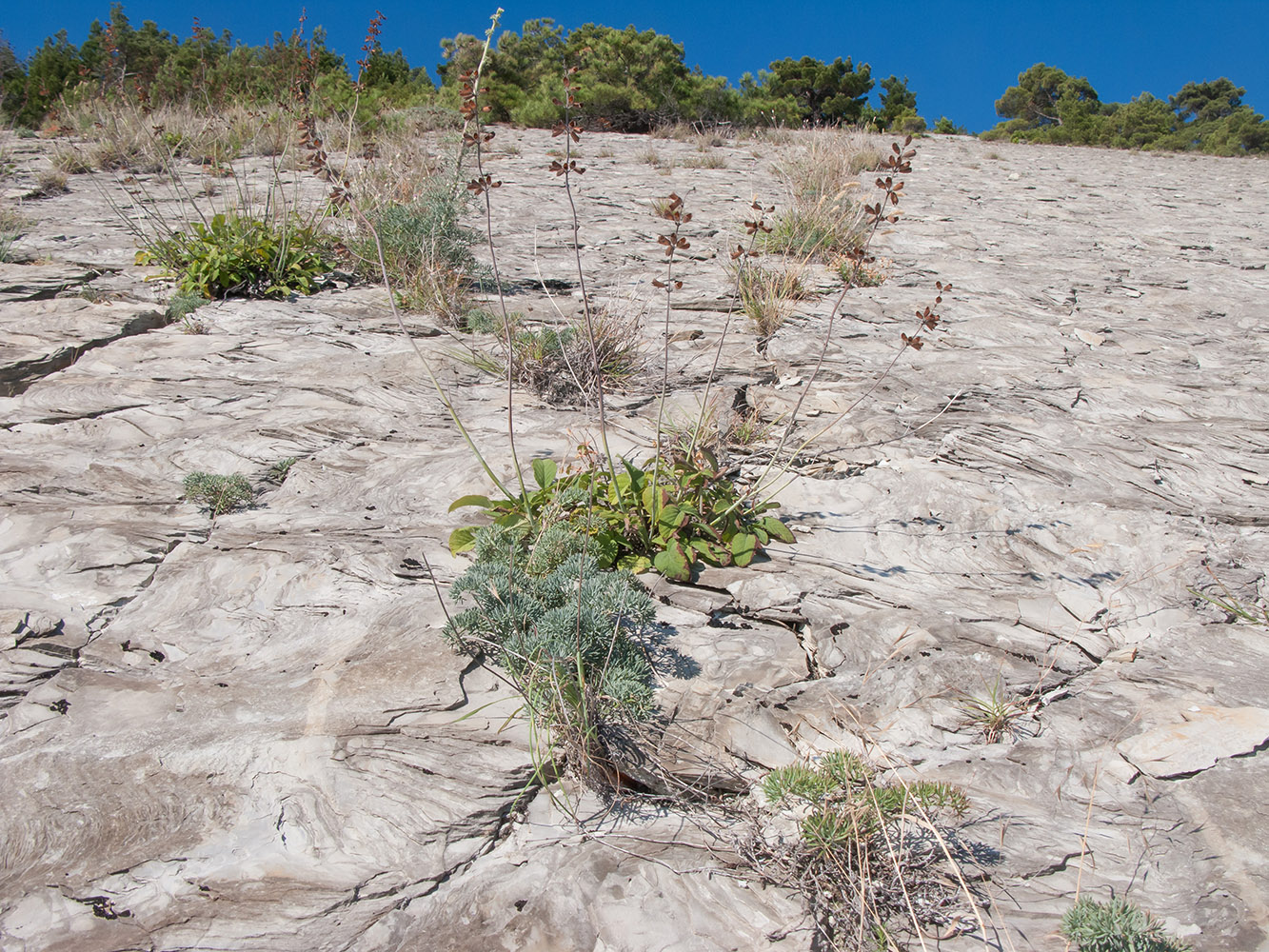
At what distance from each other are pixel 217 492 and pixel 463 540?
1.10m

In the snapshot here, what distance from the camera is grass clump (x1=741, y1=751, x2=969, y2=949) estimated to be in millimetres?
1495

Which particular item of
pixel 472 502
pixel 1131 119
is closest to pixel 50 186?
pixel 472 502

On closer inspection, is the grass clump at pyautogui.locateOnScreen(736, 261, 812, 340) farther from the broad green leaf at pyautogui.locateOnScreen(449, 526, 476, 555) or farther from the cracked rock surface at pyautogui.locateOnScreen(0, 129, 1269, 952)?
the broad green leaf at pyautogui.locateOnScreen(449, 526, 476, 555)

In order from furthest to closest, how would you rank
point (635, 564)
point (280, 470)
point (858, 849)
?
point (280, 470) → point (635, 564) → point (858, 849)

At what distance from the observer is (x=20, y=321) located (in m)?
4.20

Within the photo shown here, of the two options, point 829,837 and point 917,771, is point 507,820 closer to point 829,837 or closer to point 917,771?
point 829,837

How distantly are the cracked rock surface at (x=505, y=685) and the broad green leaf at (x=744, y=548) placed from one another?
0.08 meters

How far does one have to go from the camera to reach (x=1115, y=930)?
1336 millimetres

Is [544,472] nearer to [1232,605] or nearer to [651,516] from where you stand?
[651,516]

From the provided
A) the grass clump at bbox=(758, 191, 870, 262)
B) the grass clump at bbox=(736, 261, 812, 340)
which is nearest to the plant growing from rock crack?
the grass clump at bbox=(736, 261, 812, 340)

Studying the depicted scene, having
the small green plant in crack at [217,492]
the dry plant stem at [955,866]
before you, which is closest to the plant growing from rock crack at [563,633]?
the dry plant stem at [955,866]

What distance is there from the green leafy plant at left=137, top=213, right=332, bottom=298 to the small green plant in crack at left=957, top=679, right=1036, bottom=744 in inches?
187

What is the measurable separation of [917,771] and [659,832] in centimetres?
66

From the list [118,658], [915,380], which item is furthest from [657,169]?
[118,658]
